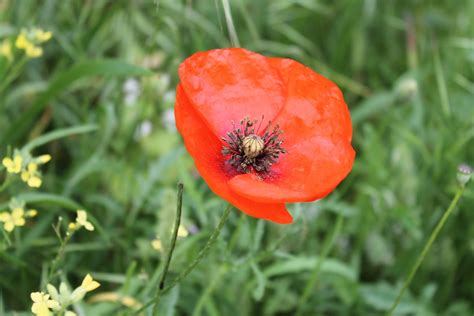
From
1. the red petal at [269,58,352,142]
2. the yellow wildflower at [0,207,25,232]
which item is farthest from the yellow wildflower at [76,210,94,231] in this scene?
the red petal at [269,58,352,142]

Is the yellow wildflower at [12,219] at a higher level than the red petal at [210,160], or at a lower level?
lower

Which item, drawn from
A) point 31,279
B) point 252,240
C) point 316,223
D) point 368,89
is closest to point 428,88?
point 368,89

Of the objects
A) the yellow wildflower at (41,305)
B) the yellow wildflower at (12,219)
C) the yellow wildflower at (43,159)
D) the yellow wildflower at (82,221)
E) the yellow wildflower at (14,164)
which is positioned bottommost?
the yellow wildflower at (12,219)

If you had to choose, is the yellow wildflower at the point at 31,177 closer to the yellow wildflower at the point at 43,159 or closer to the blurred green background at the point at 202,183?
the yellow wildflower at the point at 43,159

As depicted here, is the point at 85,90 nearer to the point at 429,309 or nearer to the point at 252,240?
the point at 252,240

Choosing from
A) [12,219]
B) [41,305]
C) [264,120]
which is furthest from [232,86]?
[41,305]

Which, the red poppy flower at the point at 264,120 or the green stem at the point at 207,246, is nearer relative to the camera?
the green stem at the point at 207,246

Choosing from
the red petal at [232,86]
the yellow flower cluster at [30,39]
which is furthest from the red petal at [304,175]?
the yellow flower cluster at [30,39]

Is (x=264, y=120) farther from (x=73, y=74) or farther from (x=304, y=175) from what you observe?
(x=73, y=74)

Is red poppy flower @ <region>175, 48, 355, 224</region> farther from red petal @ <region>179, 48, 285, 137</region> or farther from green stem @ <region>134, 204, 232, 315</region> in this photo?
green stem @ <region>134, 204, 232, 315</region>
